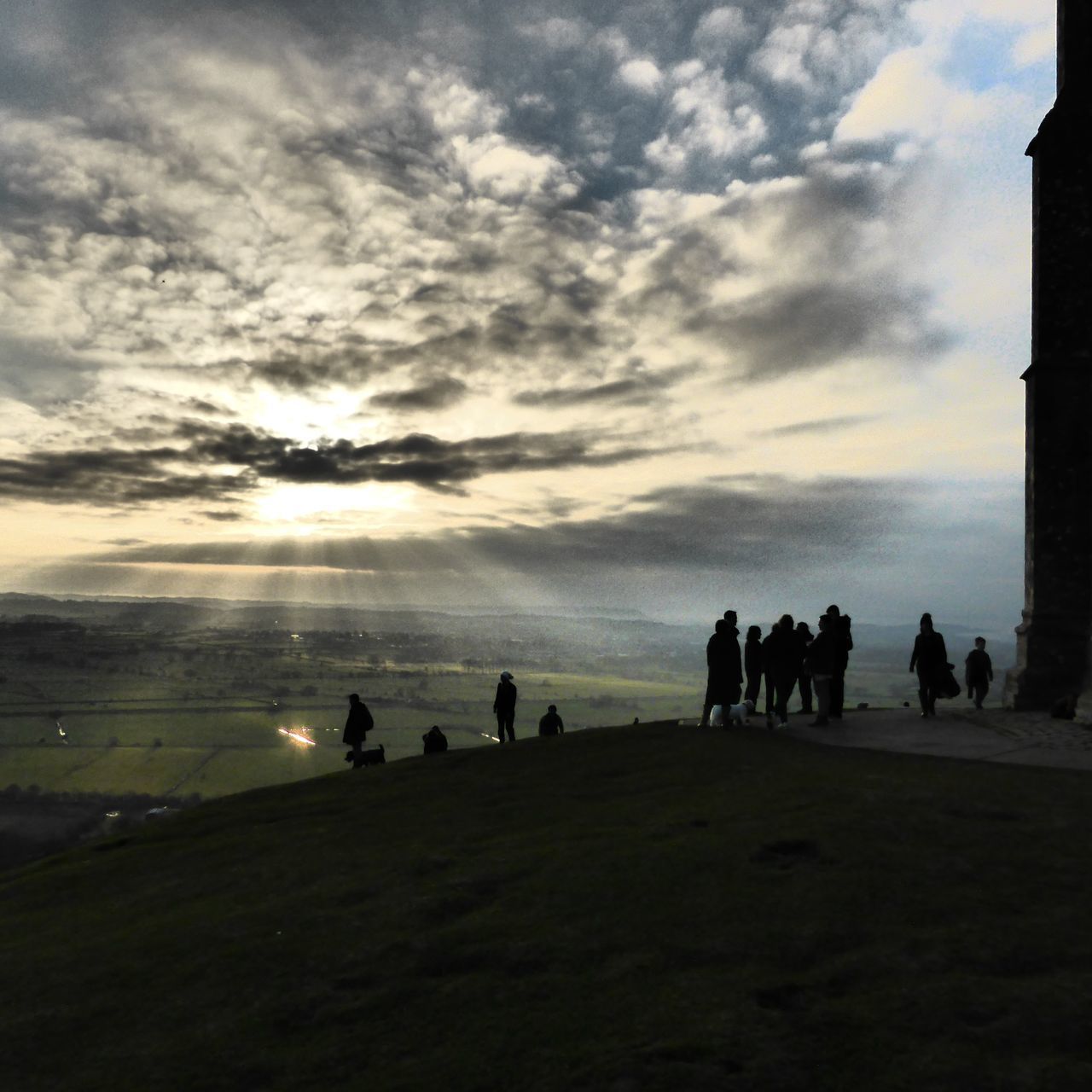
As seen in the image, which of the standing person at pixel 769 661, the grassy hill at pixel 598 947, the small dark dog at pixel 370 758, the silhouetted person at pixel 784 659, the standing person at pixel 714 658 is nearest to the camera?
the grassy hill at pixel 598 947

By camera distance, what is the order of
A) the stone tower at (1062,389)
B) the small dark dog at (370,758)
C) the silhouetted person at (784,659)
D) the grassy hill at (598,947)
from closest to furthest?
the grassy hill at (598,947)
the silhouetted person at (784,659)
the small dark dog at (370,758)
the stone tower at (1062,389)

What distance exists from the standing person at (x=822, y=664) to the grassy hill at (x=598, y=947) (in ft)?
21.4

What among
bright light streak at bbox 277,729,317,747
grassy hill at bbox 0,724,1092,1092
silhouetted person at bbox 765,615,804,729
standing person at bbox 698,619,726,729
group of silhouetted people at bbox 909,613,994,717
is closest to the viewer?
grassy hill at bbox 0,724,1092,1092

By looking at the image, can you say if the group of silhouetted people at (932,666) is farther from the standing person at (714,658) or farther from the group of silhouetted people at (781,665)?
the standing person at (714,658)

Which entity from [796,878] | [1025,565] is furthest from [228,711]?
[796,878]

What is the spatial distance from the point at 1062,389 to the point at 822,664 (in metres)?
11.0

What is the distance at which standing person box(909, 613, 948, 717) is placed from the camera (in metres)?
19.7

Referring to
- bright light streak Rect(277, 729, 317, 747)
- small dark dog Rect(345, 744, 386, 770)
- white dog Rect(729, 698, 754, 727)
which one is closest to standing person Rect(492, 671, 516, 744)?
small dark dog Rect(345, 744, 386, 770)

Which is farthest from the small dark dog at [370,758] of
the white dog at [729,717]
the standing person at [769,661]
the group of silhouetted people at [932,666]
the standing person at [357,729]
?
the group of silhouetted people at [932,666]

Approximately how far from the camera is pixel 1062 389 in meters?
22.3

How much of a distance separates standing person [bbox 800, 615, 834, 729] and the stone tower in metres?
6.60

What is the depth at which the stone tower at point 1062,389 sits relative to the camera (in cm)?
2192

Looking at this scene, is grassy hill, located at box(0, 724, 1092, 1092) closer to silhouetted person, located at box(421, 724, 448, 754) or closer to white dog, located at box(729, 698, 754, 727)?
white dog, located at box(729, 698, 754, 727)

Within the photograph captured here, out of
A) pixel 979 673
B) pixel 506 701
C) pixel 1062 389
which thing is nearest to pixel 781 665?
pixel 979 673
